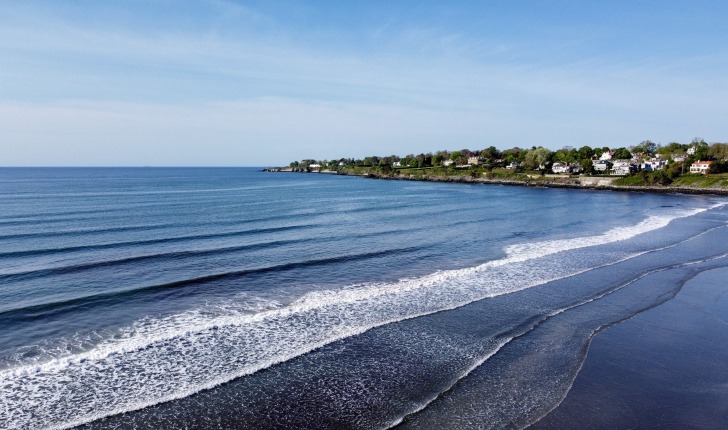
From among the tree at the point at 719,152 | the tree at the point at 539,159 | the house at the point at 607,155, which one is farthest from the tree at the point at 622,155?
the tree at the point at 539,159

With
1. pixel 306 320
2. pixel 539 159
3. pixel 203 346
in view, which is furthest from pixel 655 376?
pixel 539 159

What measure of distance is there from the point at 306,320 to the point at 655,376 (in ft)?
34.9

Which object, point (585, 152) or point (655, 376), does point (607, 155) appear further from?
point (655, 376)

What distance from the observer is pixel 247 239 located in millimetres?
30875

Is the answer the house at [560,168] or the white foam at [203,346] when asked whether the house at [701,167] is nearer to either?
the house at [560,168]

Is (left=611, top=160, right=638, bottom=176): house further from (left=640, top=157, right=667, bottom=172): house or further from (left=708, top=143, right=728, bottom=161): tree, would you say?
(left=708, top=143, right=728, bottom=161): tree

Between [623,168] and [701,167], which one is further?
[623,168]

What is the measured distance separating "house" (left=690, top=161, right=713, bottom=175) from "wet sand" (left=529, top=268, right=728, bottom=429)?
120 meters

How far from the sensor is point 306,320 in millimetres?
15617

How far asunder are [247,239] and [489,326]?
20.2m

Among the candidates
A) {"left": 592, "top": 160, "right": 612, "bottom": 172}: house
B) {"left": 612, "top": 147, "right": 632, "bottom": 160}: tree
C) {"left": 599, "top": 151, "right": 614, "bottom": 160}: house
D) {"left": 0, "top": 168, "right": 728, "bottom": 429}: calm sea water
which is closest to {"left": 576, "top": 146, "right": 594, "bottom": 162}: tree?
{"left": 599, "top": 151, "right": 614, "bottom": 160}: house

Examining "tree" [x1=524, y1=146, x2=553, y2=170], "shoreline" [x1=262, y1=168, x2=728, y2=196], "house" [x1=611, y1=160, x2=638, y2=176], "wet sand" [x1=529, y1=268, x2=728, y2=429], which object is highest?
"tree" [x1=524, y1=146, x2=553, y2=170]

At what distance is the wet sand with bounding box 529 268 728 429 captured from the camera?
31.9ft

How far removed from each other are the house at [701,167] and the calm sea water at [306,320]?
331 ft
